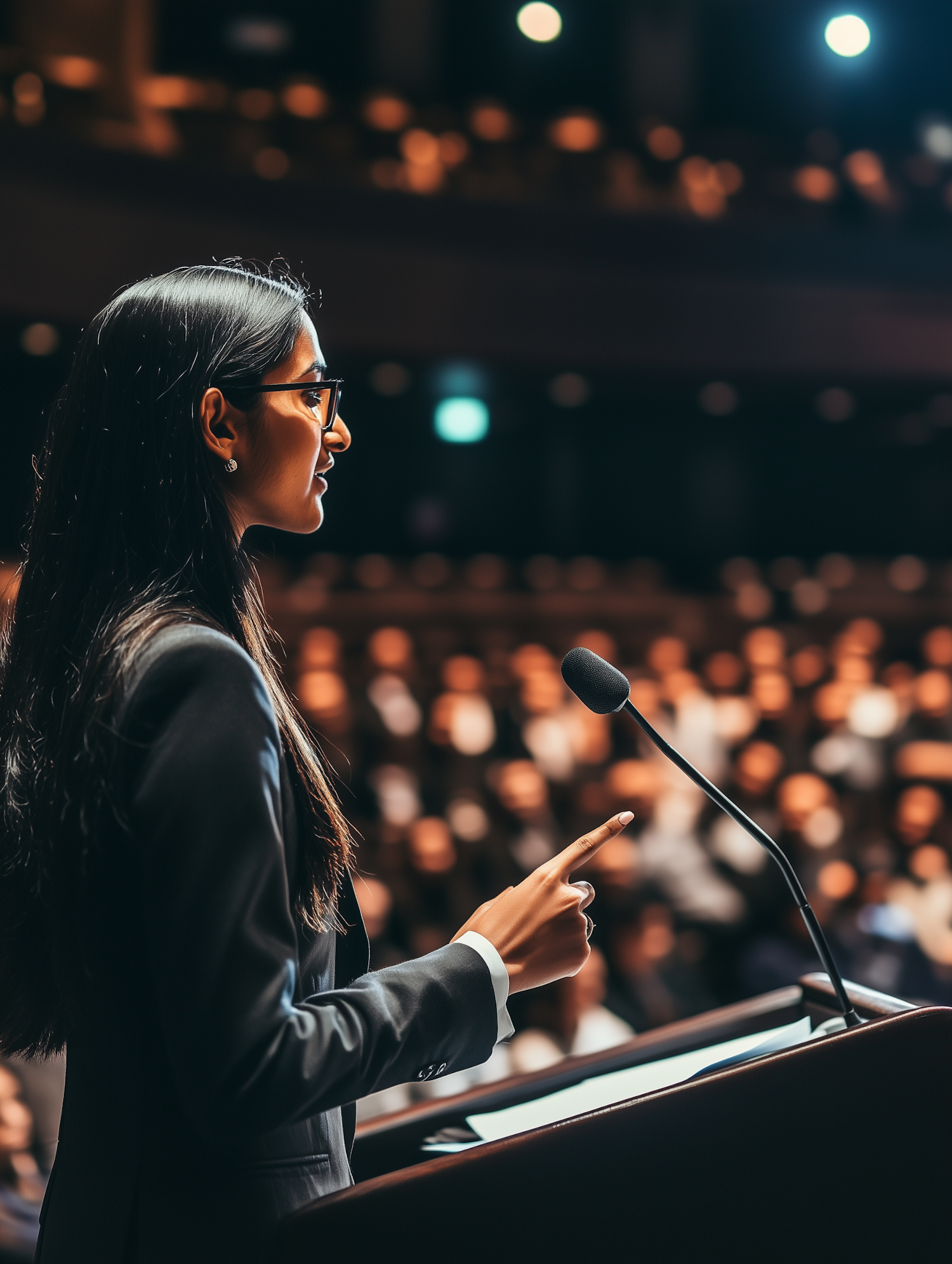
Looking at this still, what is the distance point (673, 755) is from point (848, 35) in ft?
13.9

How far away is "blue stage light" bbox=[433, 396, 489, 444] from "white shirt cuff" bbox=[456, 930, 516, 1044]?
4.00 m

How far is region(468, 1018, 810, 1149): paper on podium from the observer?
52 centimetres

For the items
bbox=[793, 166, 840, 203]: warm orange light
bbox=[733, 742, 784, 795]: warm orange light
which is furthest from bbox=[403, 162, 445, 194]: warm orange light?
bbox=[733, 742, 784, 795]: warm orange light

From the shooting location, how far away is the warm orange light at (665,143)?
4086 millimetres

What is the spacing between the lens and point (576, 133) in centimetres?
405

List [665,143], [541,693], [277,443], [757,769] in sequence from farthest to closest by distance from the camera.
→ [665,143] < [541,693] < [757,769] < [277,443]

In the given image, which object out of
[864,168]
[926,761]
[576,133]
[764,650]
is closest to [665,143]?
[576,133]

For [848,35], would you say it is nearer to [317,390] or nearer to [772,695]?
[772,695]

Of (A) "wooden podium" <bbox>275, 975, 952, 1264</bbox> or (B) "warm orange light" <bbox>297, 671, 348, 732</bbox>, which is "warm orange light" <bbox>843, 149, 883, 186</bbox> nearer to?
(B) "warm orange light" <bbox>297, 671, 348, 732</bbox>

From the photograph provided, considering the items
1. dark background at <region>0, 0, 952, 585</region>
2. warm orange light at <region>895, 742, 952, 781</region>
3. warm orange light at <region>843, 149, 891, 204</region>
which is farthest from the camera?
warm orange light at <region>843, 149, 891, 204</region>

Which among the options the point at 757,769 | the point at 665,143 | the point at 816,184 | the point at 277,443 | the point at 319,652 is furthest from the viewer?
the point at 665,143

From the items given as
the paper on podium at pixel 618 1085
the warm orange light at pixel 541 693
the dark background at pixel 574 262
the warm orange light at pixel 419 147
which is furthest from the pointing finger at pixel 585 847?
the warm orange light at pixel 419 147

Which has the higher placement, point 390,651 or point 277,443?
point 390,651

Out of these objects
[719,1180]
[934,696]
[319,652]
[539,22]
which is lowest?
[719,1180]
